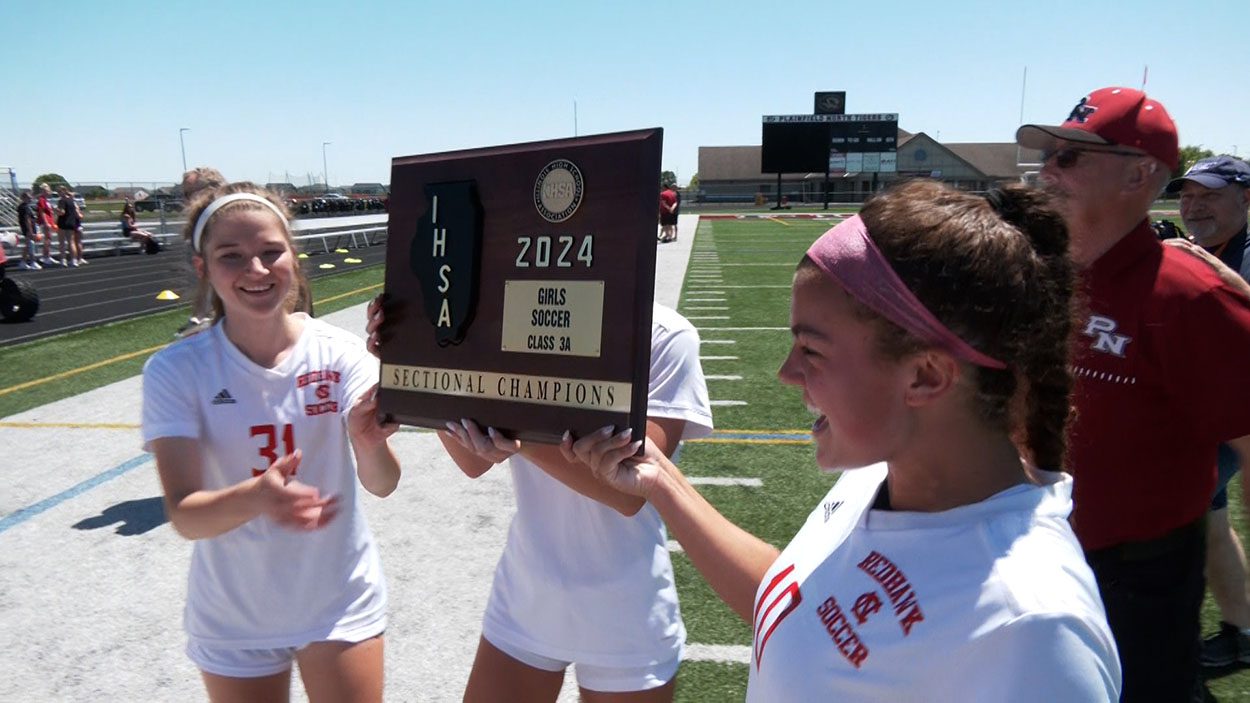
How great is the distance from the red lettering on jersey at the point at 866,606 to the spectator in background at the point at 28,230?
82.2 feet

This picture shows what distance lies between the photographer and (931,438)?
119 centimetres

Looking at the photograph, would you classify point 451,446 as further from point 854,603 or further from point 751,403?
point 751,403

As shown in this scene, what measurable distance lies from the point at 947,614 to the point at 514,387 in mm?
867

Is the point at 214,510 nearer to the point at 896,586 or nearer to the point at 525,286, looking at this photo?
the point at 525,286

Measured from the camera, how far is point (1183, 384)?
214 centimetres

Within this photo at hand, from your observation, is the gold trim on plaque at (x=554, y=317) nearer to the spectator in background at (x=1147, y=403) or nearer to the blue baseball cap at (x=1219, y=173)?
the spectator in background at (x=1147, y=403)

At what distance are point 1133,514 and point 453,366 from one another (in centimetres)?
181

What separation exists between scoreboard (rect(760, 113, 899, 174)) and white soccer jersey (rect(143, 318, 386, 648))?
53422 mm

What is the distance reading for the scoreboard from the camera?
53094 millimetres

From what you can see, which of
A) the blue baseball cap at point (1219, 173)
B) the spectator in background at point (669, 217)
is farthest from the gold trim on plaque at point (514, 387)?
the spectator in background at point (669, 217)

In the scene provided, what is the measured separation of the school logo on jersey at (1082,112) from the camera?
7.74 ft

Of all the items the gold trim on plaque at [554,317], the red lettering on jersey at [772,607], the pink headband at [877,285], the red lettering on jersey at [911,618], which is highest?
the pink headband at [877,285]

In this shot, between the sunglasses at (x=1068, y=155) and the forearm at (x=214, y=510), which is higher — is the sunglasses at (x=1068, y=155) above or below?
above

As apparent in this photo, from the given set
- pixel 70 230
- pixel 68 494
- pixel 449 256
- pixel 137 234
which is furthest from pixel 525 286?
pixel 137 234
